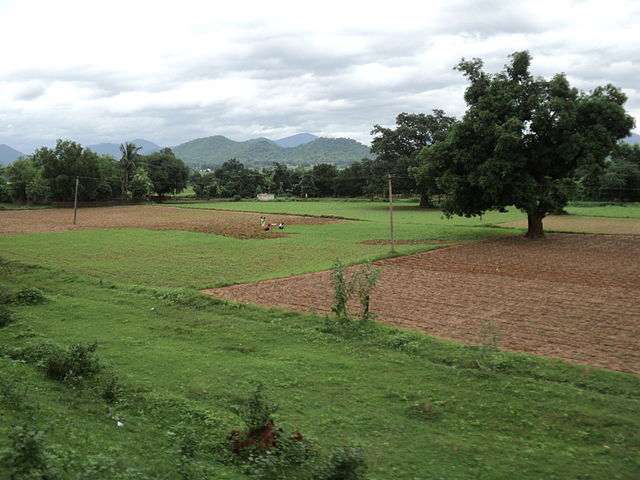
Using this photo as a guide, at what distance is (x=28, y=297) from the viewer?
15.7 metres

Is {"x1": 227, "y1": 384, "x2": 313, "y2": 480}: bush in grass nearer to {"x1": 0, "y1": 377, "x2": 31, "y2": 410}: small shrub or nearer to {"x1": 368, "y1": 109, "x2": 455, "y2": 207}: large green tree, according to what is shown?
{"x1": 0, "y1": 377, "x2": 31, "y2": 410}: small shrub

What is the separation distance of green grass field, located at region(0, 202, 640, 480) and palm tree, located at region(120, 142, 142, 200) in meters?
80.4

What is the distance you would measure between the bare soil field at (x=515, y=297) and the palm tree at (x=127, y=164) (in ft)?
250

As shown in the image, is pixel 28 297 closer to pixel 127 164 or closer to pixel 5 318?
pixel 5 318

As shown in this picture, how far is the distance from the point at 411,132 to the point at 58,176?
176 ft

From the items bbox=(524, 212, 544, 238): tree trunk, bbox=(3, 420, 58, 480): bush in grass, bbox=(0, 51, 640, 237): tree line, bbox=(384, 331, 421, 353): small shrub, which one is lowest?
bbox=(384, 331, 421, 353): small shrub

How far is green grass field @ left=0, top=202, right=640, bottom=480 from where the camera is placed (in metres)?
6.28

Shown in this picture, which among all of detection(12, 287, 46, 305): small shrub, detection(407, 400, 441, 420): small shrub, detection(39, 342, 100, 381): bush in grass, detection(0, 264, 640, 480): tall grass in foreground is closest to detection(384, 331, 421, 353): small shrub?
detection(0, 264, 640, 480): tall grass in foreground

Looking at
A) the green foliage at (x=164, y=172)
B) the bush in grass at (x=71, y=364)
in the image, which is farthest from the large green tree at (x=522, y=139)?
the green foliage at (x=164, y=172)

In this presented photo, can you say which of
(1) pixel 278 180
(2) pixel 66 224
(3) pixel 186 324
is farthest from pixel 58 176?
(3) pixel 186 324

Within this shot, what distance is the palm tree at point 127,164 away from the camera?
9069cm

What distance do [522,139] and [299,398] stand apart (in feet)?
89.9

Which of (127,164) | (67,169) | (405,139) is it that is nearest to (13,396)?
(405,139)

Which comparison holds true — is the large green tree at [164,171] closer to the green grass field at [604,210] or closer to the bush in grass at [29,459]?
the green grass field at [604,210]
